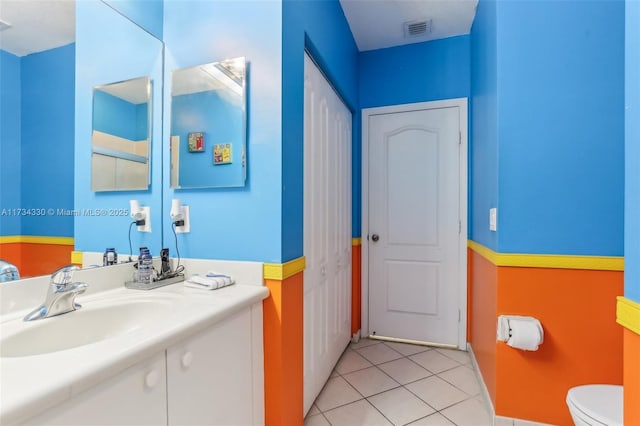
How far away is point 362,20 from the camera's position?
2.49m

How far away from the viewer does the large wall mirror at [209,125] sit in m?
1.39

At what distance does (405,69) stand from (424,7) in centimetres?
57

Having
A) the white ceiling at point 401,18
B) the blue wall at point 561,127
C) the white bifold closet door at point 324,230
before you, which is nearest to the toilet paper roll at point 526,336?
the blue wall at point 561,127

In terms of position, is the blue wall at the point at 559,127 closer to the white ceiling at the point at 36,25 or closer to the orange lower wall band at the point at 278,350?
the orange lower wall band at the point at 278,350

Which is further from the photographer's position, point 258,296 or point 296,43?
point 296,43

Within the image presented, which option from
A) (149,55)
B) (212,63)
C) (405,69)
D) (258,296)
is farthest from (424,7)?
(258,296)

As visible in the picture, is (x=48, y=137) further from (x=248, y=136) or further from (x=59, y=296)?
(x=248, y=136)

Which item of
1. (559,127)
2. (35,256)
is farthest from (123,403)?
(559,127)

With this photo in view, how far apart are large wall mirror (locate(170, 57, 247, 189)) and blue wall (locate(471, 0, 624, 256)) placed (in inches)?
53.8

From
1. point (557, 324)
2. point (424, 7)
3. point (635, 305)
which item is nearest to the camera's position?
point (635, 305)

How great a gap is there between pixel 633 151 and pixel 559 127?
102 cm

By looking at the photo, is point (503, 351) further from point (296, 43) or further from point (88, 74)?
point (88, 74)

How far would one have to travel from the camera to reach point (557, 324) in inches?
64.7

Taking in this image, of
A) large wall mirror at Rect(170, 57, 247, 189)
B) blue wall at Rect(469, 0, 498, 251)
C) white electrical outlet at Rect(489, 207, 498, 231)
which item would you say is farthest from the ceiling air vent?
large wall mirror at Rect(170, 57, 247, 189)
